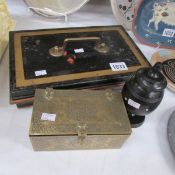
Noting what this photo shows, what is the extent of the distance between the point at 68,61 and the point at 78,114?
20 cm

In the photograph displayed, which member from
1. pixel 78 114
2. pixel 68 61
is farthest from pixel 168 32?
pixel 78 114

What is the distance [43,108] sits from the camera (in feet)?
1.55

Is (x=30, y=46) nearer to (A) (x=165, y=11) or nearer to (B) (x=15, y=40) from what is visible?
(B) (x=15, y=40)

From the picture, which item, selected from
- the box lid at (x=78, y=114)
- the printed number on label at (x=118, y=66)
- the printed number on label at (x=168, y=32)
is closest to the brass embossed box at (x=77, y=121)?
the box lid at (x=78, y=114)

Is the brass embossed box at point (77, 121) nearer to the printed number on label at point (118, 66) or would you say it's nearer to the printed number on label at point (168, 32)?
the printed number on label at point (118, 66)

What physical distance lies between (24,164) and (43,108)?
13cm

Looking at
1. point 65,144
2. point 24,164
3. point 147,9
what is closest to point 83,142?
point 65,144

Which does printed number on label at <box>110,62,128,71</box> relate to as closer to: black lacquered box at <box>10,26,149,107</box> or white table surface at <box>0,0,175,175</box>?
black lacquered box at <box>10,26,149,107</box>

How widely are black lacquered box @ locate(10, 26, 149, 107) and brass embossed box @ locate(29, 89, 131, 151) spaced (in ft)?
0.20

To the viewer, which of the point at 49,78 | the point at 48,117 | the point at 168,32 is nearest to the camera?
the point at 48,117

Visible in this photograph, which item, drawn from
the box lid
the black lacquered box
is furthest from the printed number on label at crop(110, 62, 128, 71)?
the box lid

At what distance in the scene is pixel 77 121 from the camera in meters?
0.46

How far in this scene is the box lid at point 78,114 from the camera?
45 centimetres

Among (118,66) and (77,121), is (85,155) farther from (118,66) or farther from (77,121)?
(118,66)
